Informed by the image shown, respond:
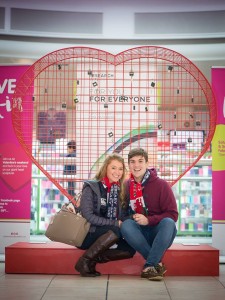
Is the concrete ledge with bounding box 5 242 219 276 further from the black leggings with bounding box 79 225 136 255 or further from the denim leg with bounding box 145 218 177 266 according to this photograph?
the denim leg with bounding box 145 218 177 266

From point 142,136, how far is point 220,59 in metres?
0.94

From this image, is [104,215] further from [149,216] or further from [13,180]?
[13,180]

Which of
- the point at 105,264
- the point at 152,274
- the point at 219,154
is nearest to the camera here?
the point at 152,274

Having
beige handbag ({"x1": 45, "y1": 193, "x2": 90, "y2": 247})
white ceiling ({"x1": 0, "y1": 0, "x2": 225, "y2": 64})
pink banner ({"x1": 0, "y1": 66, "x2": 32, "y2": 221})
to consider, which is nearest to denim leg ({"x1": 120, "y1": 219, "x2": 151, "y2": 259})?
beige handbag ({"x1": 45, "y1": 193, "x2": 90, "y2": 247})

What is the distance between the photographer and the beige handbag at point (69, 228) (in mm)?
2846

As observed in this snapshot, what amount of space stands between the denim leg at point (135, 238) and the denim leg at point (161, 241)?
57 millimetres

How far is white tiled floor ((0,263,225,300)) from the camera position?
93.1 inches

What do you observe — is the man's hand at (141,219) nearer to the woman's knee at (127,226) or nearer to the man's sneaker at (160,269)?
the woman's knee at (127,226)

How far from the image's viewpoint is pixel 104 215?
3000 millimetres

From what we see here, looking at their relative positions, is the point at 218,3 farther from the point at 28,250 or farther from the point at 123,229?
the point at 28,250

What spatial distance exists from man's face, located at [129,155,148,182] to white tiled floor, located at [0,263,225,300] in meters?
0.65

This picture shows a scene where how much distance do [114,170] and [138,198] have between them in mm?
234

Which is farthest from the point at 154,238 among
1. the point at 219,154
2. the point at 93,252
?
the point at 219,154

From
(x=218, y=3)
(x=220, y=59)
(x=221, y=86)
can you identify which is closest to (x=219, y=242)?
(x=221, y=86)
